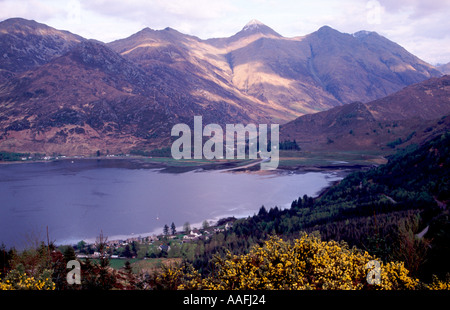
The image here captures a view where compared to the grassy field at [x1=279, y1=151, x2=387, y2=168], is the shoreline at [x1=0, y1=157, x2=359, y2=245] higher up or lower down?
lower down

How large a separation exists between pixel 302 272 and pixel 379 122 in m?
133

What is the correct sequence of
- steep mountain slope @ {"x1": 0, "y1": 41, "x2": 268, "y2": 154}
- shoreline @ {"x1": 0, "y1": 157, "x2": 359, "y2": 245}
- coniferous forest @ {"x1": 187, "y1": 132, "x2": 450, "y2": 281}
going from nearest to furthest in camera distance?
coniferous forest @ {"x1": 187, "y1": 132, "x2": 450, "y2": 281}, shoreline @ {"x1": 0, "y1": 157, "x2": 359, "y2": 245}, steep mountain slope @ {"x1": 0, "y1": 41, "x2": 268, "y2": 154}

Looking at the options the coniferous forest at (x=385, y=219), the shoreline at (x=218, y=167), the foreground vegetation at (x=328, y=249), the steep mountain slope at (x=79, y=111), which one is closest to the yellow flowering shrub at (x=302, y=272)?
the foreground vegetation at (x=328, y=249)

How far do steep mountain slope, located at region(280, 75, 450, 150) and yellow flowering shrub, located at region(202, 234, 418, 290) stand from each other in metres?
104

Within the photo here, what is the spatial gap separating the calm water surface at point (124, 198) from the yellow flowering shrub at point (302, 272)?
39.2 metres

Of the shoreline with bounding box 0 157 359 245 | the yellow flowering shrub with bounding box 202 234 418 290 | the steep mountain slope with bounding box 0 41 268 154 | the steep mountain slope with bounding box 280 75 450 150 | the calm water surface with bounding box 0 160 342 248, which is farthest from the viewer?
the steep mountain slope with bounding box 0 41 268 154

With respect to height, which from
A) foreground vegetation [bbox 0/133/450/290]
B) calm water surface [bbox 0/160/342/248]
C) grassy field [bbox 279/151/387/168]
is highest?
grassy field [bbox 279/151/387/168]

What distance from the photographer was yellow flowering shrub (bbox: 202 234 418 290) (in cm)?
1234

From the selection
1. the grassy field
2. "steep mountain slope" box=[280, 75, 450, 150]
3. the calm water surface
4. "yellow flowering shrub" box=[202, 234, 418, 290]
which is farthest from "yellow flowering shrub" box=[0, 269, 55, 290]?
"steep mountain slope" box=[280, 75, 450, 150]

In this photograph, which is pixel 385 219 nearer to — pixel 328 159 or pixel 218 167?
pixel 218 167

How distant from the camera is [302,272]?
43.3 ft

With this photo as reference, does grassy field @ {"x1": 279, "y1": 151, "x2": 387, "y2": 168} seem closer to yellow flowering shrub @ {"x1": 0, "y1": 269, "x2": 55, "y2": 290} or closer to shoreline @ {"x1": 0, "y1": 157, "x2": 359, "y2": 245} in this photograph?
shoreline @ {"x1": 0, "y1": 157, "x2": 359, "y2": 245}
